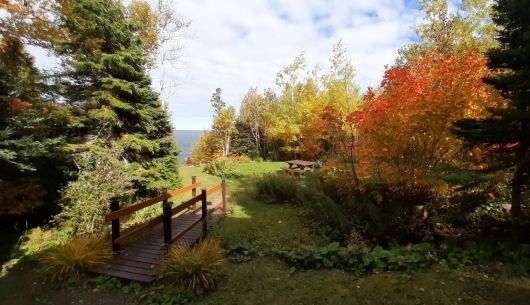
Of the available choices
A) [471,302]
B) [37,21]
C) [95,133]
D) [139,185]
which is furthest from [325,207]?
[37,21]

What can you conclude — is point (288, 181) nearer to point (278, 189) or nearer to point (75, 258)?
point (278, 189)

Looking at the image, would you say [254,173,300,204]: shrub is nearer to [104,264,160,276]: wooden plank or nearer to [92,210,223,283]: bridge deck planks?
[92,210,223,283]: bridge deck planks

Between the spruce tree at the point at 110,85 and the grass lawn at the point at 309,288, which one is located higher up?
the spruce tree at the point at 110,85

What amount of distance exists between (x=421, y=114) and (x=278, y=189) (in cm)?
575

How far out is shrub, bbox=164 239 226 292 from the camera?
13.9 feet

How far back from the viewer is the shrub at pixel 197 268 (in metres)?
4.24

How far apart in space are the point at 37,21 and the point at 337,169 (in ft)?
39.3

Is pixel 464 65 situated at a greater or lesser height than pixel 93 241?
greater

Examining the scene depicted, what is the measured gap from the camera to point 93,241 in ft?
17.3

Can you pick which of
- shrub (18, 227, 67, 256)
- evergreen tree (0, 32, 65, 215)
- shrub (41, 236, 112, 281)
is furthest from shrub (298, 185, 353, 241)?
evergreen tree (0, 32, 65, 215)

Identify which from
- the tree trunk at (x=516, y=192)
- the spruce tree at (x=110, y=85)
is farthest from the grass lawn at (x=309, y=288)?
the spruce tree at (x=110, y=85)

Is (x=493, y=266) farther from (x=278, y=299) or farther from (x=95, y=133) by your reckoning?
(x=95, y=133)

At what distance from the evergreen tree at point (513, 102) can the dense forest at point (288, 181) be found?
28mm

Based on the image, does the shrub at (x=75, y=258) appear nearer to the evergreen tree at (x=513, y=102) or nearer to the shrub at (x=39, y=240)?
the shrub at (x=39, y=240)
